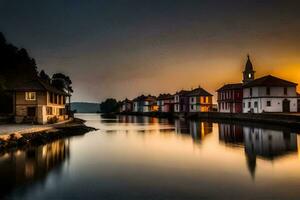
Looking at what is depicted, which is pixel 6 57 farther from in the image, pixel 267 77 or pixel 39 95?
pixel 267 77

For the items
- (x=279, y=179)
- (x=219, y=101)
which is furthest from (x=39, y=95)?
(x=219, y=101)

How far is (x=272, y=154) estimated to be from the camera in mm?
27828

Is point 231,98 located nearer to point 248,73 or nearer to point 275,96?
point 248,73

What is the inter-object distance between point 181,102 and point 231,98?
116 ft

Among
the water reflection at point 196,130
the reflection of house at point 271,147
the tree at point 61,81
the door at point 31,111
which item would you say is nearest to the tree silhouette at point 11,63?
the tree at point 61,81

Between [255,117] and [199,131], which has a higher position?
[255,117]

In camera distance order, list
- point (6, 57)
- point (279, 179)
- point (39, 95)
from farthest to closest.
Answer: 1. point (6, 57)
2. point (39, 95)
3. point (279, 179)

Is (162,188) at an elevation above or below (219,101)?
below

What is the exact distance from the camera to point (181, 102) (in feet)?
397

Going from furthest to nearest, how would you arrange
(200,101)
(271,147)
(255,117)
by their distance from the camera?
(200,101) < (255,117) < (271,147)

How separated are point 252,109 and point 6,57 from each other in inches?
2161

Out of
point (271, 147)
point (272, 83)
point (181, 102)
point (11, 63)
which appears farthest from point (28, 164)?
point (181, 102)

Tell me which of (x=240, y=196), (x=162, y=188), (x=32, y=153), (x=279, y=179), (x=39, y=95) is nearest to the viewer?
(x=240, y=196)

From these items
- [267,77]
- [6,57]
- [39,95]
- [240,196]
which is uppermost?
[6,57]
